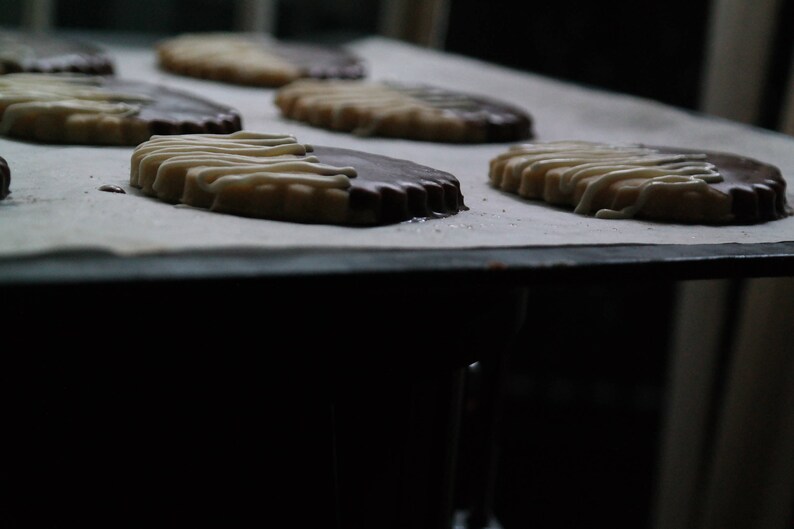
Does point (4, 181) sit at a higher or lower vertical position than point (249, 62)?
lower

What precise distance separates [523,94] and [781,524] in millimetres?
1424

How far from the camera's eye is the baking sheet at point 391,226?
1.18 m

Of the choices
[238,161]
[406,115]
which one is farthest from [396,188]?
[406,115]

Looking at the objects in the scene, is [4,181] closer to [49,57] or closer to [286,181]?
[286,181]

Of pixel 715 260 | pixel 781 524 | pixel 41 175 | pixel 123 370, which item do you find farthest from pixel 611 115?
pixel 123 370

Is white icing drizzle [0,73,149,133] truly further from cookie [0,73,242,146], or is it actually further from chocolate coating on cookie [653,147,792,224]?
chocolate coating on cookie [653,147,792,224]

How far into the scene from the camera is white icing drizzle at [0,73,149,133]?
187 cm

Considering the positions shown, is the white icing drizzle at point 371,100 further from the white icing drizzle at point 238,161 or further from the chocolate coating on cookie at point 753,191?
the chocolate coating on cookie at point 753,191

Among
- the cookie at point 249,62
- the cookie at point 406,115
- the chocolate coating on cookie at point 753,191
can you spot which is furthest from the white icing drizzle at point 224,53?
the chocolate coating on cookie at point 753,191

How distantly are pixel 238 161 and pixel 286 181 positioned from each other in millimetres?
145

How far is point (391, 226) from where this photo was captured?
1.41m

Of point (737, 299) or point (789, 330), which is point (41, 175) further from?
point (737, 299)

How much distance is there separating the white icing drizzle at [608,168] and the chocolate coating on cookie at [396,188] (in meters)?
0.20

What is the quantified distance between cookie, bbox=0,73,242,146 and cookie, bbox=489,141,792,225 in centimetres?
61
